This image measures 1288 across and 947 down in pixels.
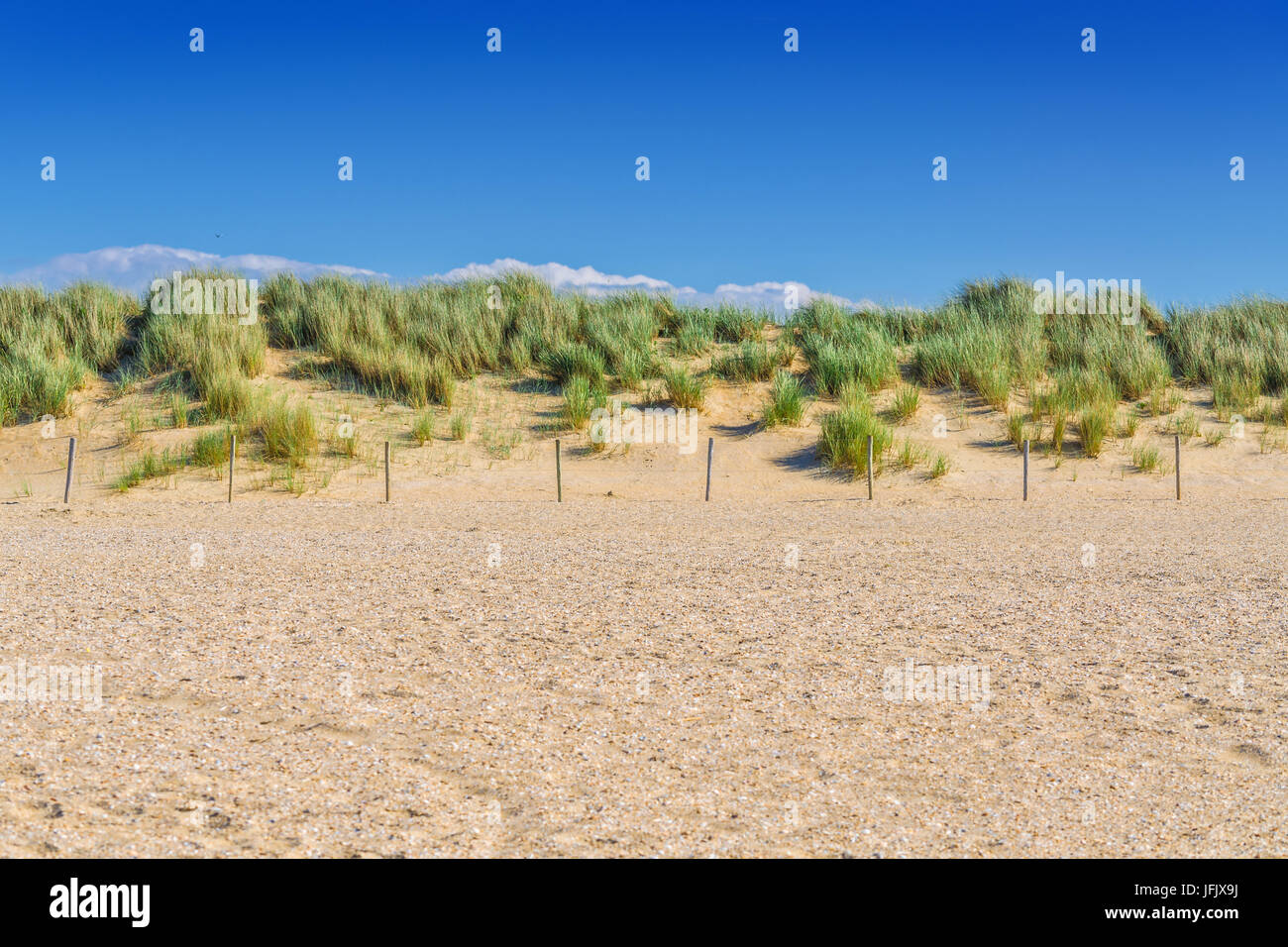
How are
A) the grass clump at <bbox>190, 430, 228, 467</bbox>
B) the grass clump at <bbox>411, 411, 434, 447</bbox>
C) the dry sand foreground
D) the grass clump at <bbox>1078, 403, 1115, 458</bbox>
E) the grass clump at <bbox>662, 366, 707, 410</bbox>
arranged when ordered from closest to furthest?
1. the dry sand foreground
2. the grass clump at <bbox>190, 430, 228, 467</bbox>
3. the grass clump at <bbox>1078, 403, 1115, 458</bbox>
4. the grass clump at <bbox>411, 411, 434, 447</bbox>
5. the grass clump at <bbox>662, 366, 707, 410</bbox>

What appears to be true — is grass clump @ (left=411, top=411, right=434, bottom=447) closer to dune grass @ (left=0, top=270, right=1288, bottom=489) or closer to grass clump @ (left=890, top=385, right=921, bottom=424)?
dune grass @ (left=0, top=270, right=1288, bottom=489)

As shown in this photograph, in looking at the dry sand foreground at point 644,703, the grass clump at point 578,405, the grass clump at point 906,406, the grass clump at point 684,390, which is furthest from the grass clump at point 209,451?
the grass clump at point 906,406

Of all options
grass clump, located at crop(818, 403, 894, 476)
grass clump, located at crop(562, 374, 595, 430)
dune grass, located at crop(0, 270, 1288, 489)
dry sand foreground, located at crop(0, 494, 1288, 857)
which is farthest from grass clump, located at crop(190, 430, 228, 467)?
grass clump, located at crop(818, 403, 894, 476)

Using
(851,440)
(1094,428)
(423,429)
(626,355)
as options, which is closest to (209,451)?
(423,429)

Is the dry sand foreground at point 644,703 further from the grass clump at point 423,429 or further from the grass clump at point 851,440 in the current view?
the grass clump at point 423,429

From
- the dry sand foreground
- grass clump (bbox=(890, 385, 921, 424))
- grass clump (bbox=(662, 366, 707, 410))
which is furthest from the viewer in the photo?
grass clump (bbox=(662, 366, 707, 410))

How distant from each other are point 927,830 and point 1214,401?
59.4 feet

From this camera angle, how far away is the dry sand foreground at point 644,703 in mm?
4074

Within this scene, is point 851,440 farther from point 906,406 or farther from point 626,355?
point 626,355

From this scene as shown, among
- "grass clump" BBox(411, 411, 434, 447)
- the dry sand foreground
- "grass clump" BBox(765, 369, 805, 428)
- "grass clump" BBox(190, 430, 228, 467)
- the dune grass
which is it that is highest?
the dune grass

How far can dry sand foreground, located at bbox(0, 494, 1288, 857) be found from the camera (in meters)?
4.07

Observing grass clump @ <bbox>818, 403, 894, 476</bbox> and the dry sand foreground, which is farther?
grass clump @ <bbox>818, 403, 894, 476</bbox>

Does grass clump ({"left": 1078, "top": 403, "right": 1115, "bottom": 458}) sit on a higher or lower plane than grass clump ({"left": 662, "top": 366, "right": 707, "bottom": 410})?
lower

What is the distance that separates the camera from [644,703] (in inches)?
220
